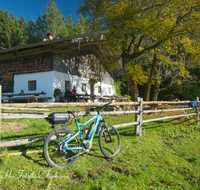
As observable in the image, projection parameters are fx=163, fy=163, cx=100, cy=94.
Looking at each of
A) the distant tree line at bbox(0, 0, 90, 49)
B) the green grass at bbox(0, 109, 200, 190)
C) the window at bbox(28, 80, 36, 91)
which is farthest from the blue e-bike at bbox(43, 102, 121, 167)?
the distant tree line at bbox(0, 0, 90, 49)

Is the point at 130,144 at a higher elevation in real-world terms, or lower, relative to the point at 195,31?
lower

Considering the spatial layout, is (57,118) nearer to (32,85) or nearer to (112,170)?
(112,170)

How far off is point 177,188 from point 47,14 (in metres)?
50.5

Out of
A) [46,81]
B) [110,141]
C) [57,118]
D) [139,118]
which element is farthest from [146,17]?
[57,118]

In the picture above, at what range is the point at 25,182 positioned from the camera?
258cm

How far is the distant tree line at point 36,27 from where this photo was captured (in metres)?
31.7

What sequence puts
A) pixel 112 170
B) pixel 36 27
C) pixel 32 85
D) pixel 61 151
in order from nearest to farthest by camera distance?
pixel 61 151, pixel 112 170, pixel 32 85, pixel 36 27

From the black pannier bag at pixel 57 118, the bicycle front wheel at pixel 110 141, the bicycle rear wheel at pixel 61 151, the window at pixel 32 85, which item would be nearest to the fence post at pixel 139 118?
the bicycle front wheel at pixel 110 141

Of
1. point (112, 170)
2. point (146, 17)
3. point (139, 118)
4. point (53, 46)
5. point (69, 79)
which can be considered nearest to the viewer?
point (112, 170)

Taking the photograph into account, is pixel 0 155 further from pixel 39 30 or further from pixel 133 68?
pixel 39 30

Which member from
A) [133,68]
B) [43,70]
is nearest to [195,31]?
[133,68]

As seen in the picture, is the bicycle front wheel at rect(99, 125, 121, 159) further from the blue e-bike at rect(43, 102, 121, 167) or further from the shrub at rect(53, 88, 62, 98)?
the shrub at rect(53, 88, 62, 98)

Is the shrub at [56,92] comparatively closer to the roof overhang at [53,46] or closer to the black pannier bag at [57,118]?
the roof overhang at [53,46]

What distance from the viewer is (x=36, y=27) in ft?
142
